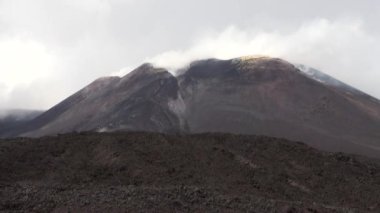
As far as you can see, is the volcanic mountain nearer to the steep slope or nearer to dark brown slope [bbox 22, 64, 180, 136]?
dark brown slope [bbox 22, 64, 180, 136]

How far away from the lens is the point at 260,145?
151 ft

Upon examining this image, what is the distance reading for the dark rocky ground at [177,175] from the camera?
3095 cm

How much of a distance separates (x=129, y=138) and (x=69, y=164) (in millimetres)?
5254

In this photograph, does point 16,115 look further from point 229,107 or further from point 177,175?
point 177,175

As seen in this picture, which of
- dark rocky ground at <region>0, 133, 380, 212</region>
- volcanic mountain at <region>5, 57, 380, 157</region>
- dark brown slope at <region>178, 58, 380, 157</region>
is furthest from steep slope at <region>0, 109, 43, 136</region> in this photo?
dark rocky ground at <region>0, 133, 380, 212</region>

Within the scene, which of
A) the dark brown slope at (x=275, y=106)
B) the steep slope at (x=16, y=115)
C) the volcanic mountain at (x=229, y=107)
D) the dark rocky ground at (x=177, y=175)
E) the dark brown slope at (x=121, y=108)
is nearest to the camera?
the dark rocky ground at (x=177, y=175)

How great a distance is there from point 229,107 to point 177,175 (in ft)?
238

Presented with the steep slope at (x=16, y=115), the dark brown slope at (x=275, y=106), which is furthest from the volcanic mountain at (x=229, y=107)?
the steep slope at (x=16, y=115)

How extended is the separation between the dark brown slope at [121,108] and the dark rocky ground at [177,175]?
168ft

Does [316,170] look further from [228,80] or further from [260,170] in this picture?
[228,80]

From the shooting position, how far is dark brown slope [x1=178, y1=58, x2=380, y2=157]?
97.4 meters

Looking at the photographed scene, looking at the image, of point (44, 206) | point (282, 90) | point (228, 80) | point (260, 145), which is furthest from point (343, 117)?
point (44, 206)

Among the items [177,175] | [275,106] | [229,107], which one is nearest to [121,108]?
[229,107]

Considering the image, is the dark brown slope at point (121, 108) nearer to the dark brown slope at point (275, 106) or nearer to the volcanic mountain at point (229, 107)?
the volcanic mountain at point (229, 107)
